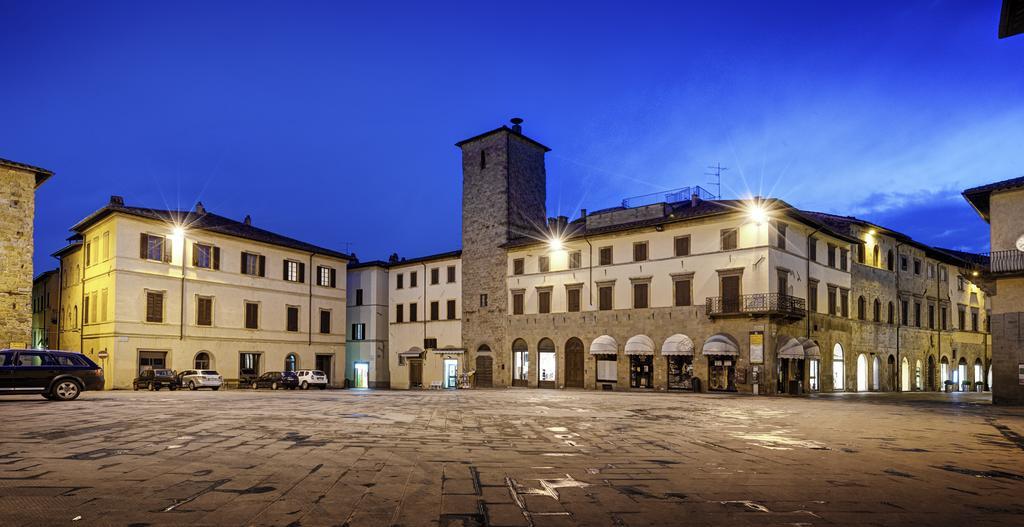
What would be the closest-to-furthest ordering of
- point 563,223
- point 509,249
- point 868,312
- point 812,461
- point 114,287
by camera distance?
1. point 812,461
2. point 114,287
3. point 868,312
4. point 509,249
5. point 563,223

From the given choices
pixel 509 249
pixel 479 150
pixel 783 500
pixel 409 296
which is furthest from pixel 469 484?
pixel 409 296

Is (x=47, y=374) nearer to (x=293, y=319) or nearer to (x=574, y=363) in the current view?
(x=293, y=319)

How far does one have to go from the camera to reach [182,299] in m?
42.8

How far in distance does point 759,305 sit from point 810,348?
4599 mm

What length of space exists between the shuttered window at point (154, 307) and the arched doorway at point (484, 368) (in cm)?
1966

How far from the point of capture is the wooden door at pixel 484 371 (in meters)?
49.3

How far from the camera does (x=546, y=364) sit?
46438mm

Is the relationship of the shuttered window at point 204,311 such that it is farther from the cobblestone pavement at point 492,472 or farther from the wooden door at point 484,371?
the cobblestone pavement at point 492,472

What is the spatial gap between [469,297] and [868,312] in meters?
25.5

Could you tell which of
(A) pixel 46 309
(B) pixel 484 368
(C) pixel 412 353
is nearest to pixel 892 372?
(B) pixel 484 368

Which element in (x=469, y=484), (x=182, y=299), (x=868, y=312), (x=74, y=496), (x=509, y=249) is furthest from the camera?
(x=509, y=249)

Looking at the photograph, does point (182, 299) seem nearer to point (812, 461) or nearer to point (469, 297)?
point (469, 297)

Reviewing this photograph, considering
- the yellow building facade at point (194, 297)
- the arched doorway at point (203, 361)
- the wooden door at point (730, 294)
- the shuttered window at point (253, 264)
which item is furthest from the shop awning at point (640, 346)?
the arched doorway at point (203, 361)

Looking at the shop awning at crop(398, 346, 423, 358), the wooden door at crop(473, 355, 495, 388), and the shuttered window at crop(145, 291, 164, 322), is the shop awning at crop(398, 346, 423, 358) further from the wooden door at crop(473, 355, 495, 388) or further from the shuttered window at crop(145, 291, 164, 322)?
the shuttered window at crop(145, 291, 164, 322)
